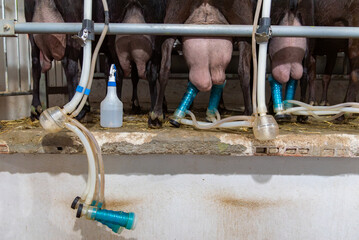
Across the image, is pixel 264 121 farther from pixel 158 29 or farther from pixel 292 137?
pixel 158 29

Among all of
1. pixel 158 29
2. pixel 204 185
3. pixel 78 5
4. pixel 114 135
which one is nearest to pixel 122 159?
pixel 114 135

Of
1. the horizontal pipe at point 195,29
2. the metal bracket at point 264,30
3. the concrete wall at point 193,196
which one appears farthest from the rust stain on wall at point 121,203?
the metal bracket at point 264,30

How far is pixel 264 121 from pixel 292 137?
0.57 feet

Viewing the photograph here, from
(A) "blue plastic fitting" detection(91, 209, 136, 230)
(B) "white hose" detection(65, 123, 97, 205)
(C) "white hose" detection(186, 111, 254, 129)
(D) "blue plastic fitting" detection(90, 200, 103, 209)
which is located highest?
(C) "white hose" detection(186, 111, 254, 129)

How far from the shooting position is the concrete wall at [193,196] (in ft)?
3.55

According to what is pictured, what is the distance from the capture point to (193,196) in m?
1.10

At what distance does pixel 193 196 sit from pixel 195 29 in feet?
2.13

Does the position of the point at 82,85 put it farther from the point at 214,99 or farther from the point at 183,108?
the point at 214,99

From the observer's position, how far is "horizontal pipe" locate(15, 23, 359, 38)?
100 cm

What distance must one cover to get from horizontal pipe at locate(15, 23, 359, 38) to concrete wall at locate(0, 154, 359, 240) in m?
0.48

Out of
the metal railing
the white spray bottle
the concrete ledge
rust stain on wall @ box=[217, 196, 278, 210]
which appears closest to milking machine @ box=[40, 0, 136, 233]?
the concrete ledge

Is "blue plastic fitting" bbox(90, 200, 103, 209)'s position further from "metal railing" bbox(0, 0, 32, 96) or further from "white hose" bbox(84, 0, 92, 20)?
"metal railing" bbox(0, 0, 32, 96)

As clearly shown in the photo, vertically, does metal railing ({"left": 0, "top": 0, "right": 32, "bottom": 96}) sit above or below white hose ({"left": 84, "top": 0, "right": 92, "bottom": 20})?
below

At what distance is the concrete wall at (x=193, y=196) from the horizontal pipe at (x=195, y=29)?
1.56 ft
